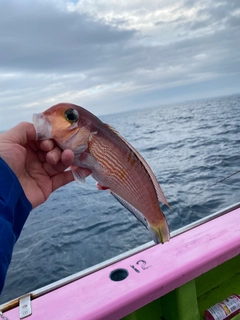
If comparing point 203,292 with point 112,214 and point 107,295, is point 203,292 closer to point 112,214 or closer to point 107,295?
point 107,295

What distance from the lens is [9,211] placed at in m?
1.59

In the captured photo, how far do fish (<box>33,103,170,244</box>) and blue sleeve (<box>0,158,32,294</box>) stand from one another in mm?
278

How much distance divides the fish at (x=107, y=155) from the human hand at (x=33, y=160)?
7 centimetres

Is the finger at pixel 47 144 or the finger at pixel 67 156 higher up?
the finger at pixel 47 144

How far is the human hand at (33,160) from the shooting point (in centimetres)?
175

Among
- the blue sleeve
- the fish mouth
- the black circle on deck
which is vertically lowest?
the black circle on deck

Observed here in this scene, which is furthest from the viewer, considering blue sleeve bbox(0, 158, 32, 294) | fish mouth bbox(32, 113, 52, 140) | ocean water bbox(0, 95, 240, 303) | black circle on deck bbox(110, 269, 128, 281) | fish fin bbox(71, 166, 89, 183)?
ocean water bbox(0, 95, 240, 303)

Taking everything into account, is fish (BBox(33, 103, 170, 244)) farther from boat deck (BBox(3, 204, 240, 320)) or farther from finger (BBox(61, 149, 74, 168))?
boat deck (BBox(3, 204, 240, 320))

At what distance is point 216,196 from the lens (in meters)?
7.55

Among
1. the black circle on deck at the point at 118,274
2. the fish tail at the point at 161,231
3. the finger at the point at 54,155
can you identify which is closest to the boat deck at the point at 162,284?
the black circle on deck at the point at 118,274

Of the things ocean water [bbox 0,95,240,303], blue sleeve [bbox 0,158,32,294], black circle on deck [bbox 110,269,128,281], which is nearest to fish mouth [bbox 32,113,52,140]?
blue sleeve [bbox 0,158,32,294]

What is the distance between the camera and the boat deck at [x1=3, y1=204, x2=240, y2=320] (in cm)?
220

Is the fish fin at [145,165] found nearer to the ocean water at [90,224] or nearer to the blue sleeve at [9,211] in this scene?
the blue sleeve at [9,211]

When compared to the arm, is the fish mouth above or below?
above
